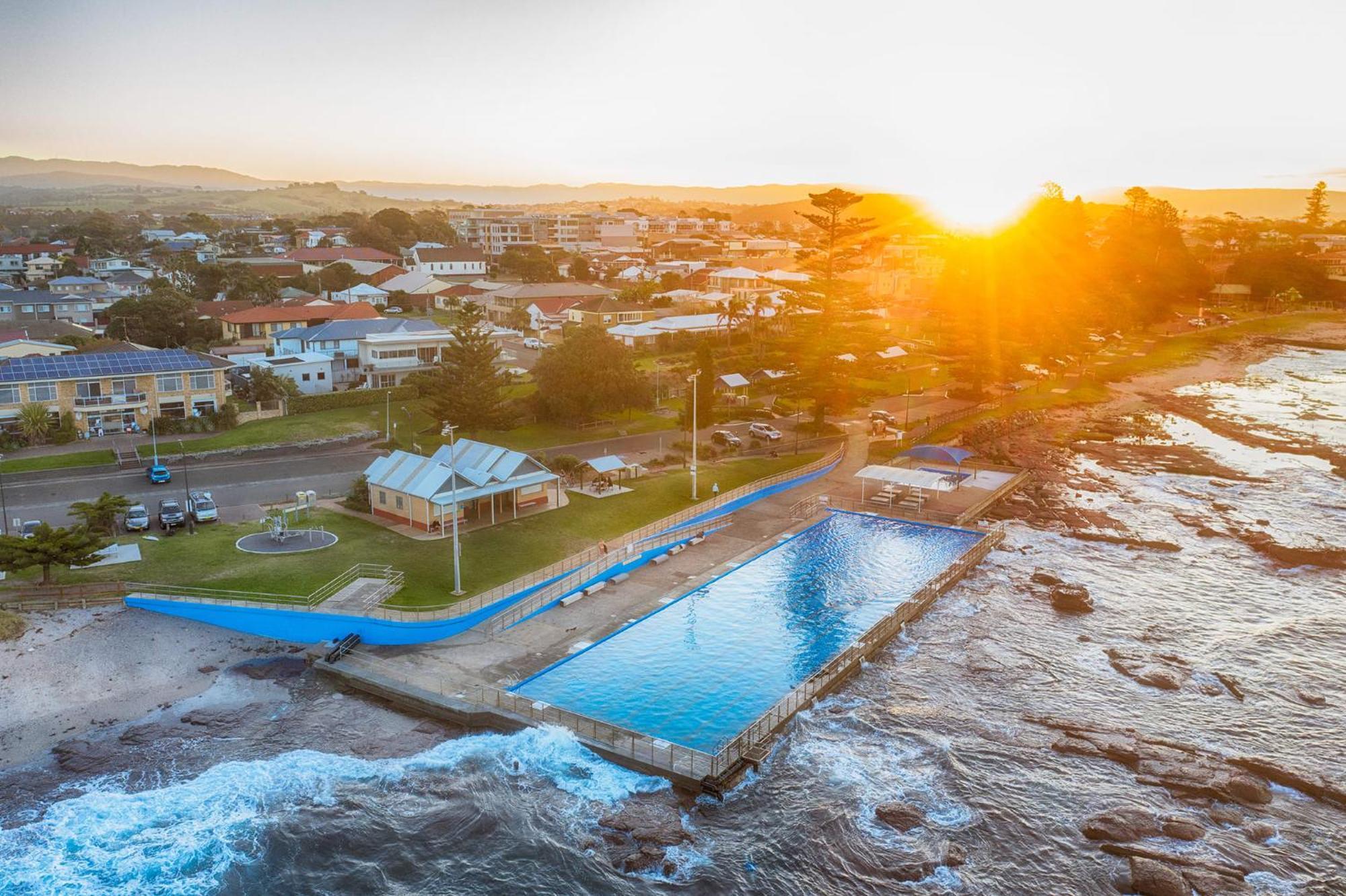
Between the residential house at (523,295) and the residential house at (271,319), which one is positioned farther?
the residential house at (523,295)

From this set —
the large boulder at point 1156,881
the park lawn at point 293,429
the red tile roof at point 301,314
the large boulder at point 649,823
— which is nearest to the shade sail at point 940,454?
the large boulder at point 1156,881

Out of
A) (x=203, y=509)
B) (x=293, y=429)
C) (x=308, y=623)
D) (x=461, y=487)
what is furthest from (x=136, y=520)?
(x=293, y=429)

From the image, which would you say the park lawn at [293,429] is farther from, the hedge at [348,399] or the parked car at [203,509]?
the parked car at [203,509]

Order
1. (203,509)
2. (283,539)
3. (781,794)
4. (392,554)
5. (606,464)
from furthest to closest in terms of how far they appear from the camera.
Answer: (606,464), (203,509), (283,539), (392,554), (781,794)

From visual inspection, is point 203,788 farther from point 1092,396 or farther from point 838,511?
point 1092,396

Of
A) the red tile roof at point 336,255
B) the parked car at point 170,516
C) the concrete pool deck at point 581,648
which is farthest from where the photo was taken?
the red tile roof at point 336,255

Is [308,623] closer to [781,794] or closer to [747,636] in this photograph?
[747,636]

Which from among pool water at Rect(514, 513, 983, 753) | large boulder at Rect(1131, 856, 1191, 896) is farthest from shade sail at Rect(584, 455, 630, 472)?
large boulder at Rect(1131, 856, 1191, 896)
